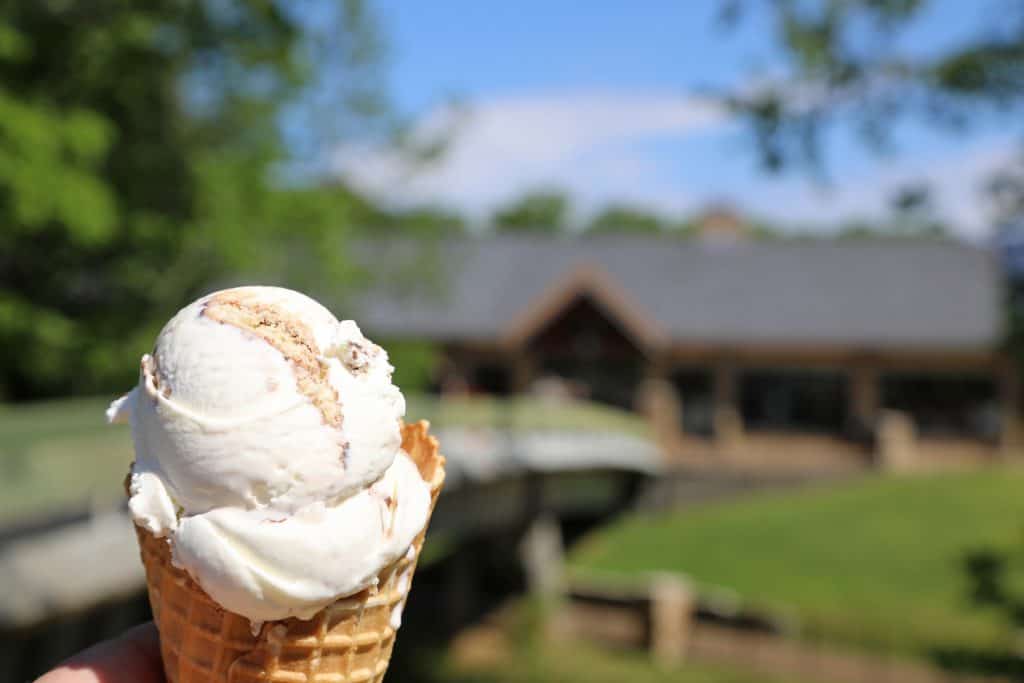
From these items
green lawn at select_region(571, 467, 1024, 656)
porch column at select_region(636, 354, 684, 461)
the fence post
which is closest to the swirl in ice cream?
green lawn at select_region(571, 467, 1024, 656)

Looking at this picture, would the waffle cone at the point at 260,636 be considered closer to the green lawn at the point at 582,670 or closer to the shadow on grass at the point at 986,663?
the shadow on grass at the point at 986,663

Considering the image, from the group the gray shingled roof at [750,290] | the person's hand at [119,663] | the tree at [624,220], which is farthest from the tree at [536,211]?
the person's hand at [119,663]

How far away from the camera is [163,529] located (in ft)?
8.65

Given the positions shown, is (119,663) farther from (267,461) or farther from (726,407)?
(726,407)

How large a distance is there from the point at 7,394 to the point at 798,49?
1513 cm

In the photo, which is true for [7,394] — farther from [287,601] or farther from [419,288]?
[287,601]

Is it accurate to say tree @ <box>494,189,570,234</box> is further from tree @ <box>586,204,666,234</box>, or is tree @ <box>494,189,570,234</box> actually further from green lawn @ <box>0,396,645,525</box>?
green lawn @ <box>0,396,645,525</box>

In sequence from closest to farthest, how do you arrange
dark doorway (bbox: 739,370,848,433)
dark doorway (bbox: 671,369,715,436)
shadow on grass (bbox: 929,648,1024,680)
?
1. shadow on grass (bbox: 929,648,1024,680)
2. dark doorway (bbox: 739,370,848,433)
3. dark doorway (bbox: 671,369,715,436)

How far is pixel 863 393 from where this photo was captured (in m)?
32.6

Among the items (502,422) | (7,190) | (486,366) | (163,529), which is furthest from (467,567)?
(163,529)

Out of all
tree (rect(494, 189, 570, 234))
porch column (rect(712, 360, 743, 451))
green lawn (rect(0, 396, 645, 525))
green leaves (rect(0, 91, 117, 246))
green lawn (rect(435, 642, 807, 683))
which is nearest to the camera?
green lawn (rect(0, 396, 645, 525))

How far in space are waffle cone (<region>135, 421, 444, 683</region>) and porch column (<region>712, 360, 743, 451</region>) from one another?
98.8 feet

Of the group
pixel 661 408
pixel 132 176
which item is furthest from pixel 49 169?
pixel 661 408

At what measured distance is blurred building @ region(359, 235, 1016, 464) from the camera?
106 ft
